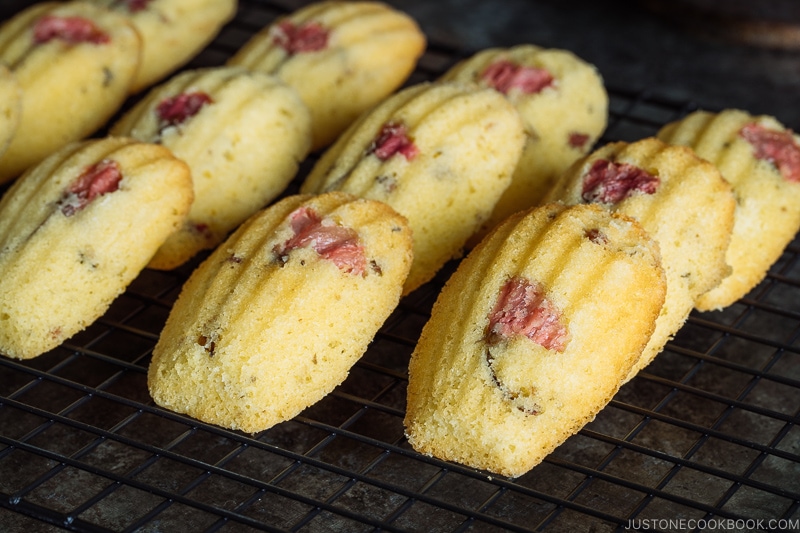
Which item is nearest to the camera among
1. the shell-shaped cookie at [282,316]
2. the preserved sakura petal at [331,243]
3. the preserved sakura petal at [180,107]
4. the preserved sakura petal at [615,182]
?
the shell-shaped cookie at [282,316]

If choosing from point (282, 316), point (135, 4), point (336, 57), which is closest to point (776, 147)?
point (336, 57)

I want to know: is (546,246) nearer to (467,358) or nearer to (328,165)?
(467,358)

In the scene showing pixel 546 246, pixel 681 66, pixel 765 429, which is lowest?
pixel 765 429

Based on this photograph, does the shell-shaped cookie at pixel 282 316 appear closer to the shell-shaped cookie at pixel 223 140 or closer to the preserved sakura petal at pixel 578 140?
the shell-shaped cookie at pixel 223 140

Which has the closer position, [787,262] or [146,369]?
[146,369]

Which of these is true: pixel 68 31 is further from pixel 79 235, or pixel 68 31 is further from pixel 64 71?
pixel 79 235

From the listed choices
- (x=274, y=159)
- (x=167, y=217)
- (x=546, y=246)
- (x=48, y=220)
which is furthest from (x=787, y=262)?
(x=48, y=220)

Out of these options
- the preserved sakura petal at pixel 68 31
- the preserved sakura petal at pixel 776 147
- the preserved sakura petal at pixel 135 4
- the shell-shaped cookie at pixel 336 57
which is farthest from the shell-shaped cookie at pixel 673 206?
the preserved sakura petal at pixel 135 4
